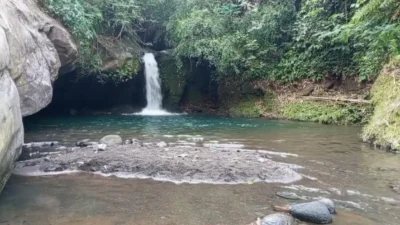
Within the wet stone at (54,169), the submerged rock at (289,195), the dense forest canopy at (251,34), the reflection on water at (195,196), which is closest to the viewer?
the reflection on water at (195,196)

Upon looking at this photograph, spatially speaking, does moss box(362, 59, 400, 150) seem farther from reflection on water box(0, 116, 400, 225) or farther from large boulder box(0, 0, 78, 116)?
large boulder box(0, 0, 78, 116)

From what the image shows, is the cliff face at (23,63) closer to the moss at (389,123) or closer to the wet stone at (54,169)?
the wet stone at (54,169)

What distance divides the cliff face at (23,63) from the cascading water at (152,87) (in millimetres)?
5935

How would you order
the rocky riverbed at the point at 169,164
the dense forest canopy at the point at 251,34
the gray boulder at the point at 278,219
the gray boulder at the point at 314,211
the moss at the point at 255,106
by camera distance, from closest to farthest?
the gray boulder at the point at 278,219, the gray boulder at the point at 314,211, the rocky riverbed at the point at 169,164, the dense forest canopy at the point at 251,34, the moss at the point at 255,106

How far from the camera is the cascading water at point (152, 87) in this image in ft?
58.9

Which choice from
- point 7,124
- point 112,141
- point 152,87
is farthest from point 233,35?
point 7,124

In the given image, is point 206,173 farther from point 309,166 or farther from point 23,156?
point 23,156

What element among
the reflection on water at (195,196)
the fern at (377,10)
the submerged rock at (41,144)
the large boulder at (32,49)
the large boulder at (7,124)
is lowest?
the submerged rock at (41,144)

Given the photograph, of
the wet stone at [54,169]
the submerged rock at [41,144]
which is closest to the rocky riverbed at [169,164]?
the wet stone at [54,169]

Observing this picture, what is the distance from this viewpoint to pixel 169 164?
6012 millimetres

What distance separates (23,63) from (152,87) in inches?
471

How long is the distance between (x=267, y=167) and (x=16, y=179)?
384cm

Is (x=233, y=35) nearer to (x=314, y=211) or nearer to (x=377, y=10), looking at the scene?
(x=377, y=10)

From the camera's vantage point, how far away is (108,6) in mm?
14695
